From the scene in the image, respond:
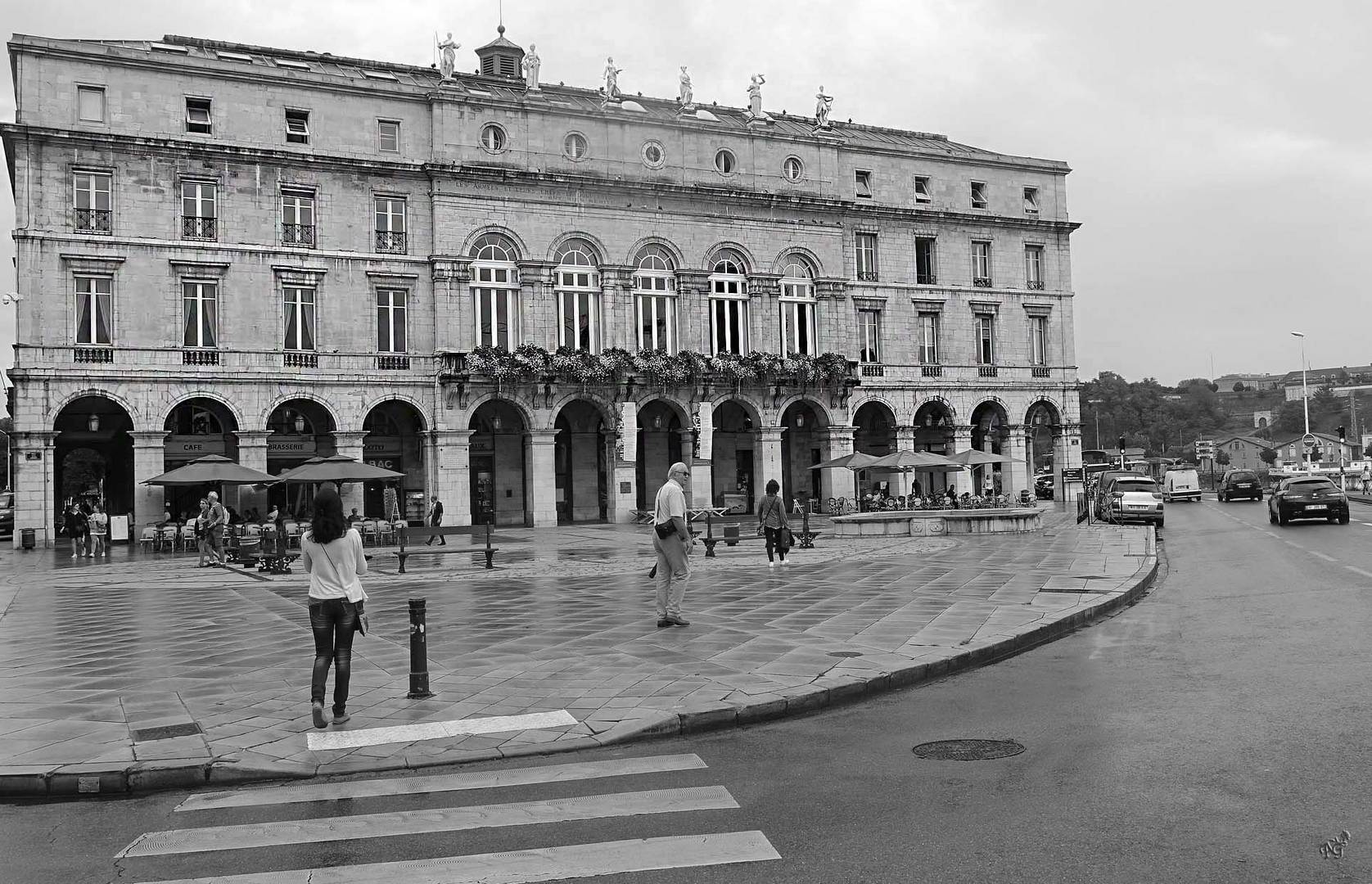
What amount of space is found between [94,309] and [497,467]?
1508cm

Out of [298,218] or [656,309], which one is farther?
[656,309]

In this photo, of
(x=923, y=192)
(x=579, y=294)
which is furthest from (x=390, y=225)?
(x=923, y=192)

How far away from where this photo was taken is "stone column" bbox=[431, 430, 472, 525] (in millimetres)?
39625

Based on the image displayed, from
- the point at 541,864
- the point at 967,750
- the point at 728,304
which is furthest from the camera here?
the point at 728,304

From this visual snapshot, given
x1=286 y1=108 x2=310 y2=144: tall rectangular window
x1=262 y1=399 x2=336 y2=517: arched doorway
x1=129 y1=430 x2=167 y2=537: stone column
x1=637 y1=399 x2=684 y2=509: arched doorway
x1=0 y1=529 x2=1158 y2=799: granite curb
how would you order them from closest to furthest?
x1=0 y1=529 x2=1158 y2=799: granite curb → x1=129 y1=430 x2=167 y2=537: stone column → x1=286 y1=108 x2=310 y2=144: tall rectangular window → x1=262 y1=399 x2=336 y2=517: arched doorway → x1=637 y1=399 x2=684 y2=509: arched doorway

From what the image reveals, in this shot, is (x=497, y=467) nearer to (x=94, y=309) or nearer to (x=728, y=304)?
(x=728, y=304)

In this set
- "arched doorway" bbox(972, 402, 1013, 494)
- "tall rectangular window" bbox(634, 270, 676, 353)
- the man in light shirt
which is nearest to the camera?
the man in light shirt

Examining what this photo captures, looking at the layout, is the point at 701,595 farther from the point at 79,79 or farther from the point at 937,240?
the point at 937,240

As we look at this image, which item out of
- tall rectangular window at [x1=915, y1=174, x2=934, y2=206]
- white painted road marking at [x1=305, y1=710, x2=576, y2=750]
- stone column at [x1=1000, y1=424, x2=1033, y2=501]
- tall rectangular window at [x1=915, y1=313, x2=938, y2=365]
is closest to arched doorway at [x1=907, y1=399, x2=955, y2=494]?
tall rectangular window at [x1=915, y1=313, x2=938, y2=365]

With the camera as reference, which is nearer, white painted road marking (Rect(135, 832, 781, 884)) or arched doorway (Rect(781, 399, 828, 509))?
white painted road marking (Rect(135, 832, 781, 884))

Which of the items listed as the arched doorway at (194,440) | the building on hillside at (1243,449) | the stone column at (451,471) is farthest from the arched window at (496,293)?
the building on hillside at (1243,449)

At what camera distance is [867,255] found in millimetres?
48500

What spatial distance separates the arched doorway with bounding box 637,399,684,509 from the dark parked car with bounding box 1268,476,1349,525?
22912mm

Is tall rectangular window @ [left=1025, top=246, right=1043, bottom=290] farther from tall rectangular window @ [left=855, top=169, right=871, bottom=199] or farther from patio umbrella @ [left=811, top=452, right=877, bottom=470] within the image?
patio umbrella @ [left=811, top=452, right=877, bottom=470]
